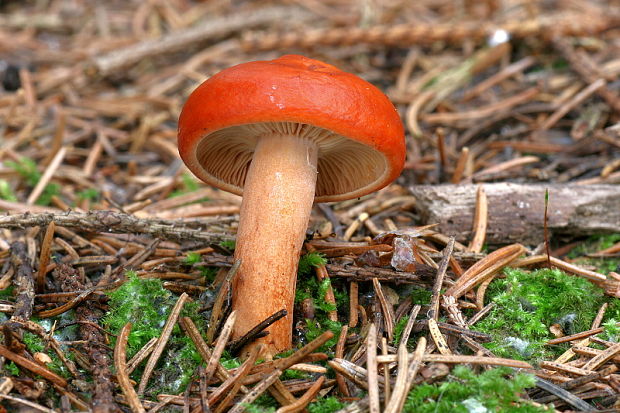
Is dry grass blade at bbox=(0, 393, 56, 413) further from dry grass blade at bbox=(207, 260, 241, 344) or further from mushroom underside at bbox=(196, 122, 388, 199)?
mushroom underside at bbox=(196, 122, 388, 199)

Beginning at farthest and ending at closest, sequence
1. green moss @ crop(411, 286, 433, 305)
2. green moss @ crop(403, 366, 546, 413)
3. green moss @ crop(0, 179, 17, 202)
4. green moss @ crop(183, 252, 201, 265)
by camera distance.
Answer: green moss @ crop(0, 179, 17, 202) < green moss @ crop(183, 252, 201, 265) < green moss @ crop(411, 286, 433, 305) < green moss @ crop(403, 366, 546, 413)

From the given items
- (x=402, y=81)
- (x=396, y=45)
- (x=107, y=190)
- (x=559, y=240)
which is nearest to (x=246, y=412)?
(x=559, y=240)

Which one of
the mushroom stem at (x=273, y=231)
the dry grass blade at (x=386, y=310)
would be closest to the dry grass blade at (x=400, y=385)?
the dry grass blade at (x=386, y=310)

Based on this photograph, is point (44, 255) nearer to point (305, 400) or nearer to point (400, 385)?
point (305, 400)

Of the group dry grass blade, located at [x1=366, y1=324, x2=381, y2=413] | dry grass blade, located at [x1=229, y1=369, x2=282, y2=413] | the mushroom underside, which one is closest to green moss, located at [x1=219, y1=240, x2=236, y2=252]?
the mushroom underside

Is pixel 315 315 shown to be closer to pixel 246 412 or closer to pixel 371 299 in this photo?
pixel 371 299

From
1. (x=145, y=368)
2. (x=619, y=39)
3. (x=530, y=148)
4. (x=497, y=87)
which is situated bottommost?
(x=145, y=368)

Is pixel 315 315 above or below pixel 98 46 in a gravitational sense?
below

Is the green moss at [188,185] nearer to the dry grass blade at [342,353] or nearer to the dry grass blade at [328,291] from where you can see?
the dry grass blade at [328,291]
